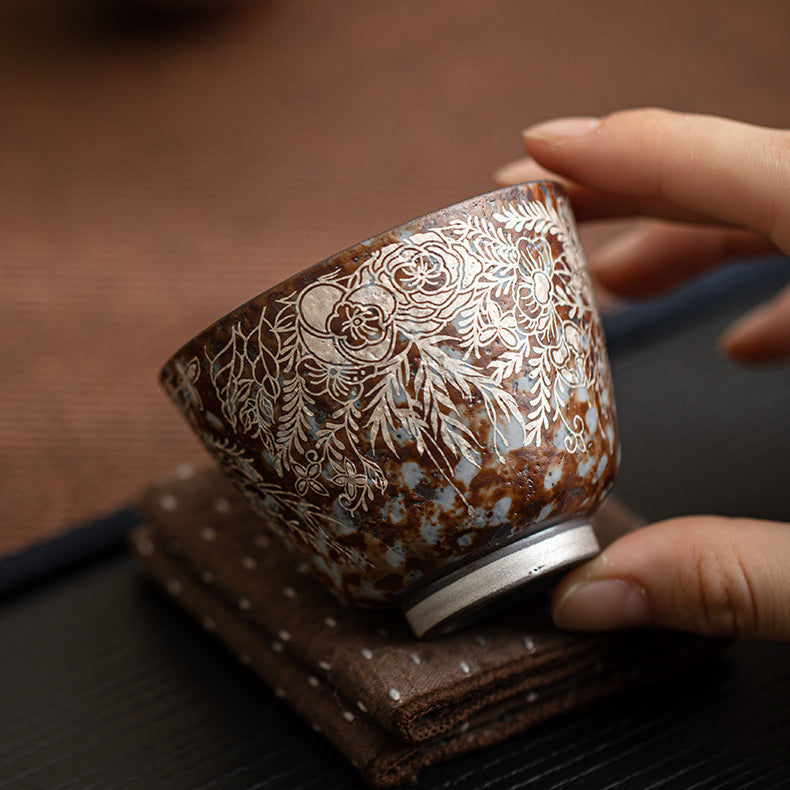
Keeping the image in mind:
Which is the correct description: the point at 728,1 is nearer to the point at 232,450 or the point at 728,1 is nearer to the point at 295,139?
the point at 295,139

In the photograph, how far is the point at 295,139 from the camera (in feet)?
3.76

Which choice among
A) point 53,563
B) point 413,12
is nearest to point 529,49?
point 413,12

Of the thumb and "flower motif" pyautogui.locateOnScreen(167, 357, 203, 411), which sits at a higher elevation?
"flower motif" pyautogui.locateOnScreen(167, 357, 203, 411)

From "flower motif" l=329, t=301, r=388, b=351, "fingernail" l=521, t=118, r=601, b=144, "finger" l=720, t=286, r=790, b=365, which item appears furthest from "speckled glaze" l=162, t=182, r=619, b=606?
"finger" l=720, t=286, r=790, b=365

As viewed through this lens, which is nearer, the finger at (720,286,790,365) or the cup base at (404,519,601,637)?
the cup base at (404,519,601,637)

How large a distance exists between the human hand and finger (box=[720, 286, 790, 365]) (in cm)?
14

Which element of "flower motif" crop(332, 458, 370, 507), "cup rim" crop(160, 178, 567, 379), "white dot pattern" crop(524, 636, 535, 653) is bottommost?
"white dot pattern" crop(524, 636, 535, 653)

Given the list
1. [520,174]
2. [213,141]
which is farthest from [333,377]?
[213,141]

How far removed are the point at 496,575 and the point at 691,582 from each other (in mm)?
84

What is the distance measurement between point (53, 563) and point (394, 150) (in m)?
0.72

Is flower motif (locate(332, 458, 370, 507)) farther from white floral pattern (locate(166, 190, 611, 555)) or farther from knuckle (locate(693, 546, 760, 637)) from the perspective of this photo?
knuckle (locate(693, 546, 760, 637))

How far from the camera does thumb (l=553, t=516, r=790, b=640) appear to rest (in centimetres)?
37

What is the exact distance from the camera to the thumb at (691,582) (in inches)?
14.7

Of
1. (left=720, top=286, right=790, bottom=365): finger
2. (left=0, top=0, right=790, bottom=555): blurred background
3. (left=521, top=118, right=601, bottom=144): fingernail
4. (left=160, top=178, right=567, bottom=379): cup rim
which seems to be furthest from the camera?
(left=0, top=0, right=790, bottom=555): blurred background
